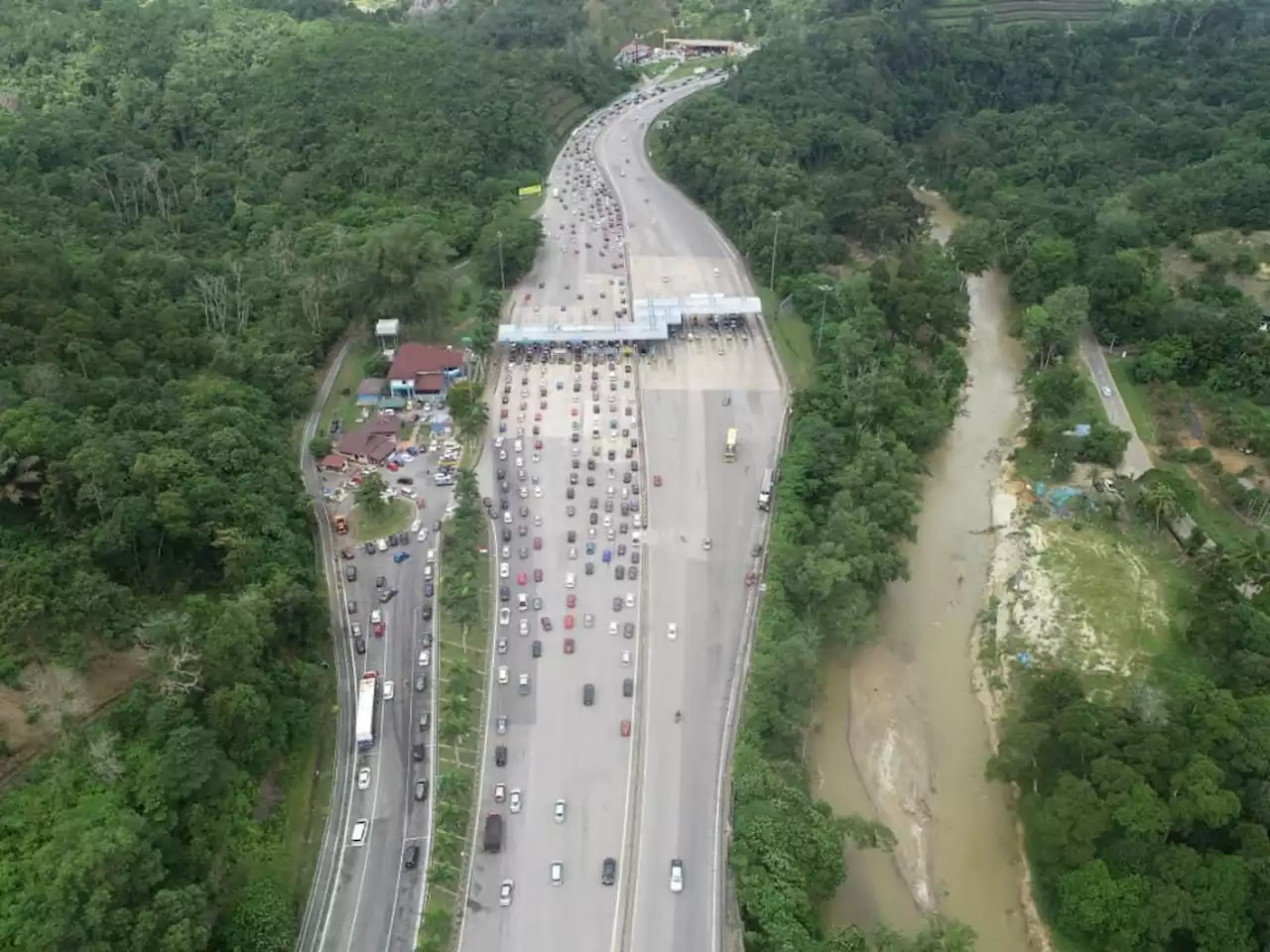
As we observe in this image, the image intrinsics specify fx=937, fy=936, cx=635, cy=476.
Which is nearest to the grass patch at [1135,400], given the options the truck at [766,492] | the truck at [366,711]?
the truck at [766,492]

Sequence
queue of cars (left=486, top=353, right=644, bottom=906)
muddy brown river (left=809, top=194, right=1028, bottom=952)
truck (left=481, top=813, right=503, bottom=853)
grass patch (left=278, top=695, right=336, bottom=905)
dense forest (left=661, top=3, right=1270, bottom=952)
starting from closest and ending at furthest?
dense forest (left=661, top=3, right=1270, bottom=952), grass patch (left=278, top=695, right=336, bottom=905), truck (left=481, top=813, right=503, bottom=853), muddy brown river (left=809, top=194, right=1028, bottom=952), queue of cars (left=486, top=353, right=644, bottom=906)

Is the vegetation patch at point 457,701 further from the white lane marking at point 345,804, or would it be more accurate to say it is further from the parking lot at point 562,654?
the white lane marking at point 345,804

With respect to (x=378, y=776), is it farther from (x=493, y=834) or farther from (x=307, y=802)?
(x=493, y=834)

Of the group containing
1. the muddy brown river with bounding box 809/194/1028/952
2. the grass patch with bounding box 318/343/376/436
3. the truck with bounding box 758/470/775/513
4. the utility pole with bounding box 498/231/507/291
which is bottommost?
the muddy brown river with bounding box 809/194/1028/952

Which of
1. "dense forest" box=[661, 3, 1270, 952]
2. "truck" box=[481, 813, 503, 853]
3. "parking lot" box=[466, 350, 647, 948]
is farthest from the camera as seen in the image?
"truck" box=[481, 813, 503, 853]

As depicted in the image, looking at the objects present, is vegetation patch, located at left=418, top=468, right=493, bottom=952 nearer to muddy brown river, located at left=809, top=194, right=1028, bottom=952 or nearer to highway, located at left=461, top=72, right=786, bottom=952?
highway, located at left=461, top=72, right=786, bottom=952

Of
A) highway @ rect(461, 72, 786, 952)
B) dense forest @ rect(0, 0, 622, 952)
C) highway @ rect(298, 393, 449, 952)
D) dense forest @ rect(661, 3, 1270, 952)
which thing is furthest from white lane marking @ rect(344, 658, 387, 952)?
dense forest @ rect(661, 3, 1270, 952)

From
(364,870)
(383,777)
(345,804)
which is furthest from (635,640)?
(364,870)

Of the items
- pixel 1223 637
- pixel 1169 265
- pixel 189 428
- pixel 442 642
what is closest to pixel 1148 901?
pixel 1223 637
